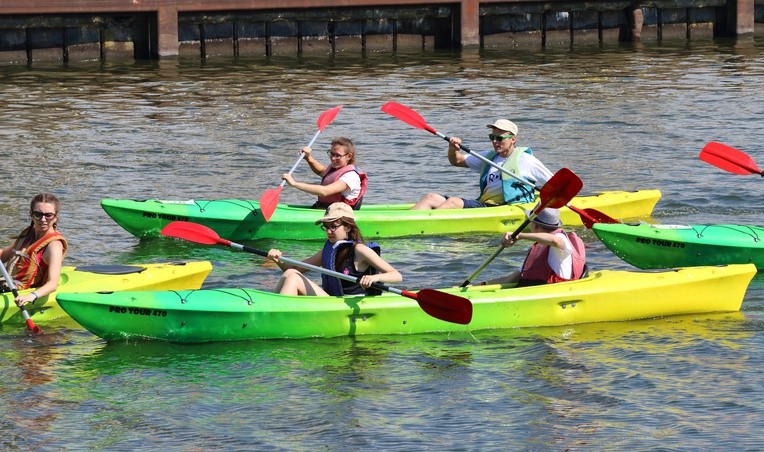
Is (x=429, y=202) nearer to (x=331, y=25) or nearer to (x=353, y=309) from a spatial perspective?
(x=353, y=309)

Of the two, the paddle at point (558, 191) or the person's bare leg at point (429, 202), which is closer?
the paddle at point (558, 191)

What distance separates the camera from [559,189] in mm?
8664

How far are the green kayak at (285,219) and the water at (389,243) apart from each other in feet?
0.50

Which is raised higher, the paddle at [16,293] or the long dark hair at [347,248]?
the long dark hair at [347,248]

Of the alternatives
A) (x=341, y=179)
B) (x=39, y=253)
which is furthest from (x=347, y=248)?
(x=341, y=179)

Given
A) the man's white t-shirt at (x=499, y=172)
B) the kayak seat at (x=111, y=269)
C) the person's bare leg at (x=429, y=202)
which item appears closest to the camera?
the kayak seat at (x=111, y=269)

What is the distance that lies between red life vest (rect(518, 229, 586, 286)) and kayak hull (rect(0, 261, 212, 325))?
2330 mm

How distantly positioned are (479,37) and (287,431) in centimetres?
1846

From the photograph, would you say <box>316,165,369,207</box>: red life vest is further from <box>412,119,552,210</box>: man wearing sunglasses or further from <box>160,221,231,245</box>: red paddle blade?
<box>160,221,231,245</box>: red paddle blade

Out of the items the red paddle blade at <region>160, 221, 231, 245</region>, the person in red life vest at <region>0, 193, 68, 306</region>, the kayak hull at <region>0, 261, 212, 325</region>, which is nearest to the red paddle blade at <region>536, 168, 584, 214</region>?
the red paddle blade at <region>160, 221, 231, 245</region>

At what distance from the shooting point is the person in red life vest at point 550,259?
876cm

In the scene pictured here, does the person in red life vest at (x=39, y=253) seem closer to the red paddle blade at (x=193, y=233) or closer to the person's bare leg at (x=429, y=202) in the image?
the red paddle blade at (x=193, y=233)

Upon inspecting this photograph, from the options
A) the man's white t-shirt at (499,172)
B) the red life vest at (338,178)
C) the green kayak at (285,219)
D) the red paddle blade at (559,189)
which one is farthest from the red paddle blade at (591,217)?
the red paddle blade at (559,189)

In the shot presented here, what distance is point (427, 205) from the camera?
39.2 ft
